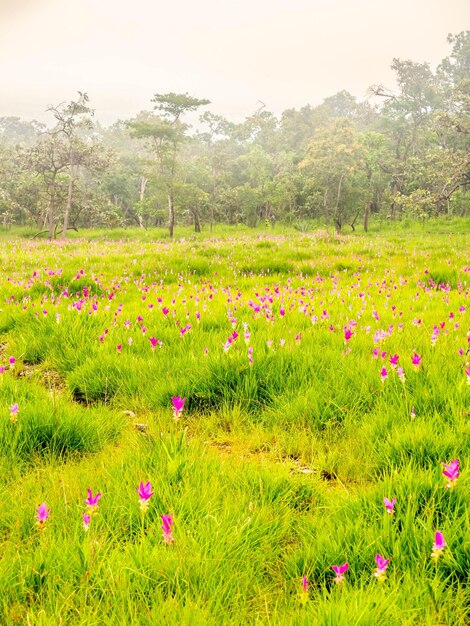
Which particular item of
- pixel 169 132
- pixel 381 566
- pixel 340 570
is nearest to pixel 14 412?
pixel 340 570

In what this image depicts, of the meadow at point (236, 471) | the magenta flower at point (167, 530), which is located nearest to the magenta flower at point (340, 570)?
the meadow at point (236, 471)

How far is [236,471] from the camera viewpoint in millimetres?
2469

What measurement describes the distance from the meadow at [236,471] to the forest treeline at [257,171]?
1804cm

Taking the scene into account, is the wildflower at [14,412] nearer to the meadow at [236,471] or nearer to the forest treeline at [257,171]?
the meadow at [236,471]

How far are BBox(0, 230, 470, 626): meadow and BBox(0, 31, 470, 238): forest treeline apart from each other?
18.0 meters

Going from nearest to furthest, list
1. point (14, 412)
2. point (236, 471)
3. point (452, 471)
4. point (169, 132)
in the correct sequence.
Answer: point (452, 471), point (236, 471), point (14, 412), point (169, 132)

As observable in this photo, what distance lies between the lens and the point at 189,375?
3791mm

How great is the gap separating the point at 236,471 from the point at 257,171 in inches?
2224

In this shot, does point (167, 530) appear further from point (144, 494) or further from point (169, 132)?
point (169, 132)

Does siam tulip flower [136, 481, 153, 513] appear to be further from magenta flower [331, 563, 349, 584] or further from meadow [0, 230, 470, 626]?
magenta flower [331, 563, 349, 584]

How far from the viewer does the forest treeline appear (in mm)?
34875

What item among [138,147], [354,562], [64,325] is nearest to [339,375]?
[354,562]

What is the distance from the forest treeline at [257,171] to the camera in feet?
114

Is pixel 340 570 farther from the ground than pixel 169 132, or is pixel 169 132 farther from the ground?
pixel 169 132
